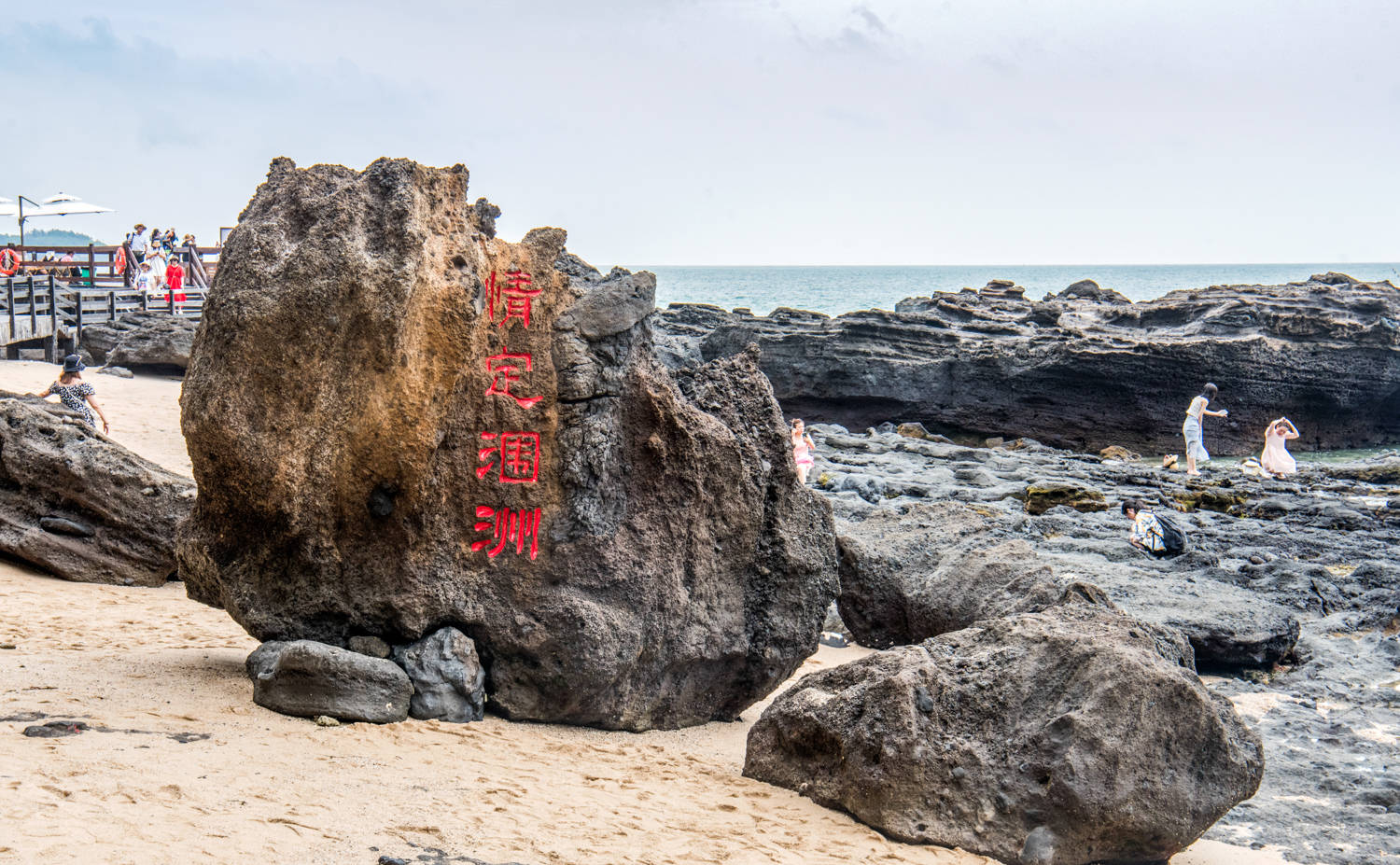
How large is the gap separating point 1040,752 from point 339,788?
2605 mm

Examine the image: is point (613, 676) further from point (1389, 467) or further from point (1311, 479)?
point (1389, 467)

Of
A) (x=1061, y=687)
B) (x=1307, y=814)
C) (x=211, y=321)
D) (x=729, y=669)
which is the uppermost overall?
(x=211, y=321)

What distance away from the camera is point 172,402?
16.6 metres

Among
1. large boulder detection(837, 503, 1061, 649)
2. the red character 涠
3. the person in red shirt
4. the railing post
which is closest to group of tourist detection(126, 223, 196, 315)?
the person in red shirt

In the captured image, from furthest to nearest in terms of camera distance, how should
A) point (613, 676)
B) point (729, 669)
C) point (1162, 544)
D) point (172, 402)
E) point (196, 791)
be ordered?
point (172, 402) < point (1162, 544) < point (729, 669) < point (613, 676) < point (196, 791)

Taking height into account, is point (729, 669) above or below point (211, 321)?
below

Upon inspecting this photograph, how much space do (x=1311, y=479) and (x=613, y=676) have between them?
1510cm

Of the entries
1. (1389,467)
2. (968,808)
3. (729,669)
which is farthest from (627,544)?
(1389,467)

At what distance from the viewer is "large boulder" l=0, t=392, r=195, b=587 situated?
24.8 feet

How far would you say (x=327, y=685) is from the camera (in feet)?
15.8

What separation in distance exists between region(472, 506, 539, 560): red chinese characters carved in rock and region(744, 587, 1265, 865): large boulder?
5.10 feet

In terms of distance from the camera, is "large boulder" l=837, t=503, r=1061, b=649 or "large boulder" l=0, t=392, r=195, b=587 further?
"large boulder" l=0, t=392, r=195, b=587

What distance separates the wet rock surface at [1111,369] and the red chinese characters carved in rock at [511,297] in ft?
54.0

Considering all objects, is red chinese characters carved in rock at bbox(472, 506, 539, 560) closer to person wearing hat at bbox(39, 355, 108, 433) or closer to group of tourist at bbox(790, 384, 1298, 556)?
group of tourist at bbox(790, 384, 1298, 556)
